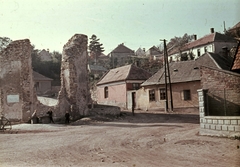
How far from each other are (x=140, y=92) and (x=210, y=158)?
25.5 metres

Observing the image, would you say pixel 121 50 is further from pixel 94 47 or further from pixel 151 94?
pixel 151 94

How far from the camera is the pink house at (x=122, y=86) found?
3520cm

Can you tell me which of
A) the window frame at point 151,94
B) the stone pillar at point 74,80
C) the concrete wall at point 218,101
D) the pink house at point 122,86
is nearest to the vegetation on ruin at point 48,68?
the pink house at point 122,86

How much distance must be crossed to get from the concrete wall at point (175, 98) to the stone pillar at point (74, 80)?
33.9ft

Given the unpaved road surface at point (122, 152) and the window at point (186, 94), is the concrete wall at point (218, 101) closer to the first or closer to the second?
the unpaved road surface at point (122, 152)

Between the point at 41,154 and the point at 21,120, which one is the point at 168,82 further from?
the point at 41,154

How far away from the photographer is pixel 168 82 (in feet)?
98.4

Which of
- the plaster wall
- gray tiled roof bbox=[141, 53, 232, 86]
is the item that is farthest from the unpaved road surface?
the plaster wall

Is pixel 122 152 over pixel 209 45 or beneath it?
beneath

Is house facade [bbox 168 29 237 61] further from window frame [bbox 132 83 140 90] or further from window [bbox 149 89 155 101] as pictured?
window [bbox 149 89 155 101]

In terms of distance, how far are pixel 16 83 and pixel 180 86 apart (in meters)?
17.7

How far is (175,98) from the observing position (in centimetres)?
2891

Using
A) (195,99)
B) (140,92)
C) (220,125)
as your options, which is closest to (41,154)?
(220,125)

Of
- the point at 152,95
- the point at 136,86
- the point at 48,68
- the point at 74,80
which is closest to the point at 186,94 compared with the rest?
the point at 152,95
